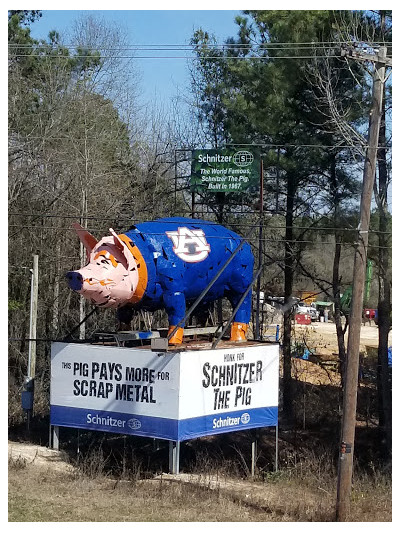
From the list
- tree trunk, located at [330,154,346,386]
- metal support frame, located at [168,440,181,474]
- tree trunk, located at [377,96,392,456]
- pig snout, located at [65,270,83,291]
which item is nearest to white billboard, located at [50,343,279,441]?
metal support frame, located at [168,440,181,474]

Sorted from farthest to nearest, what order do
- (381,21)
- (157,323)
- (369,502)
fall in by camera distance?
(157,323)
(381,21)
(369,502)

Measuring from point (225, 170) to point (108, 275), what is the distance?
22.8 ft

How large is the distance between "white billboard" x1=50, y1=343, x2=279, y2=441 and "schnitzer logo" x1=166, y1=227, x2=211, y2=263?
6.30 feet

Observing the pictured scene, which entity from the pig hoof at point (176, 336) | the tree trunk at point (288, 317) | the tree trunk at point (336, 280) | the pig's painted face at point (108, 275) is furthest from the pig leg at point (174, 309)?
the tree trunk at point (336, 280)

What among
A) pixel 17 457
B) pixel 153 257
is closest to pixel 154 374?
pixel 153 257

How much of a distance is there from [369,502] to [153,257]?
6.08m

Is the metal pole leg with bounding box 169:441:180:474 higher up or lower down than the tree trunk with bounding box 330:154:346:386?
lower down

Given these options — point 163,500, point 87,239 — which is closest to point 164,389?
point 163,500

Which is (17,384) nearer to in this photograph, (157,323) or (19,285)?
(19,285)

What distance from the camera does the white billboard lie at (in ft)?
56.5

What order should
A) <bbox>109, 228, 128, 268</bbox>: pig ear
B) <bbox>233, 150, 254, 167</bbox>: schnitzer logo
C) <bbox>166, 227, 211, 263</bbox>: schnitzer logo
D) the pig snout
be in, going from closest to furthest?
the pig snout < <bbox>109, 228, 128, 268</bbox>: pig ear < <bbox>166, 227, 211, 263</bbox>: schnitzer logo < <bbox>233, 150, 254, 167</bbox>: schnitzer logo

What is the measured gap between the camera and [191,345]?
Answer: 60.5 ft

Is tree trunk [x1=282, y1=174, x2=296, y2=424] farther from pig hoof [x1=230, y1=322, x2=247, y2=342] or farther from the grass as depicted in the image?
the grass

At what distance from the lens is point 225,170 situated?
23.1m
